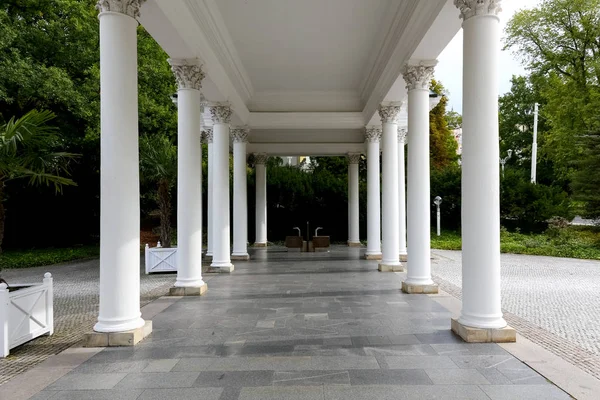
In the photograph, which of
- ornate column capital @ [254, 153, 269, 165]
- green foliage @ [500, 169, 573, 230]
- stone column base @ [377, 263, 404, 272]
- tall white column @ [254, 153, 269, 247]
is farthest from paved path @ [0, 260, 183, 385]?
green foliage @ [500, 169, 573, 230]

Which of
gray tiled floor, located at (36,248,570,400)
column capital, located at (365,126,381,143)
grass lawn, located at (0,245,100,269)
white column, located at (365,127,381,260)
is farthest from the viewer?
grass lawn, located at (0,245,100,269)

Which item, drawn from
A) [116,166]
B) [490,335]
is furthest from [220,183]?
[490,335]

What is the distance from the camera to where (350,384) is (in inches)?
208

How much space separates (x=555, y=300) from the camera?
1095 centimetres

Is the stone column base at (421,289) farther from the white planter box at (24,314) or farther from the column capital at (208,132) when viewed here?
the column capital at (208,132)

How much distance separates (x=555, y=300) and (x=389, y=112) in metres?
7.52

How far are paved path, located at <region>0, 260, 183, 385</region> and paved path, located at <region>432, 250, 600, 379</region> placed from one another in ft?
25.5

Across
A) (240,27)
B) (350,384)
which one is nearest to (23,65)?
(240,27)

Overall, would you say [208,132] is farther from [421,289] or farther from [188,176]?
[421,289]

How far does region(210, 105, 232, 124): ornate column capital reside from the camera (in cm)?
1497

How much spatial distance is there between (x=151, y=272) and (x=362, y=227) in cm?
1995

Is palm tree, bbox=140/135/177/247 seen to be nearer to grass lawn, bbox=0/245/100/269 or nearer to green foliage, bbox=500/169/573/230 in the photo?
grass lawn, bbox=0/245/100/269

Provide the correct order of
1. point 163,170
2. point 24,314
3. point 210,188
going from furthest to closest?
1. point 210,188
2. point 163,170
3. point 24,314

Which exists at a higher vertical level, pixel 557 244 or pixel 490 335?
pixel 490 335
